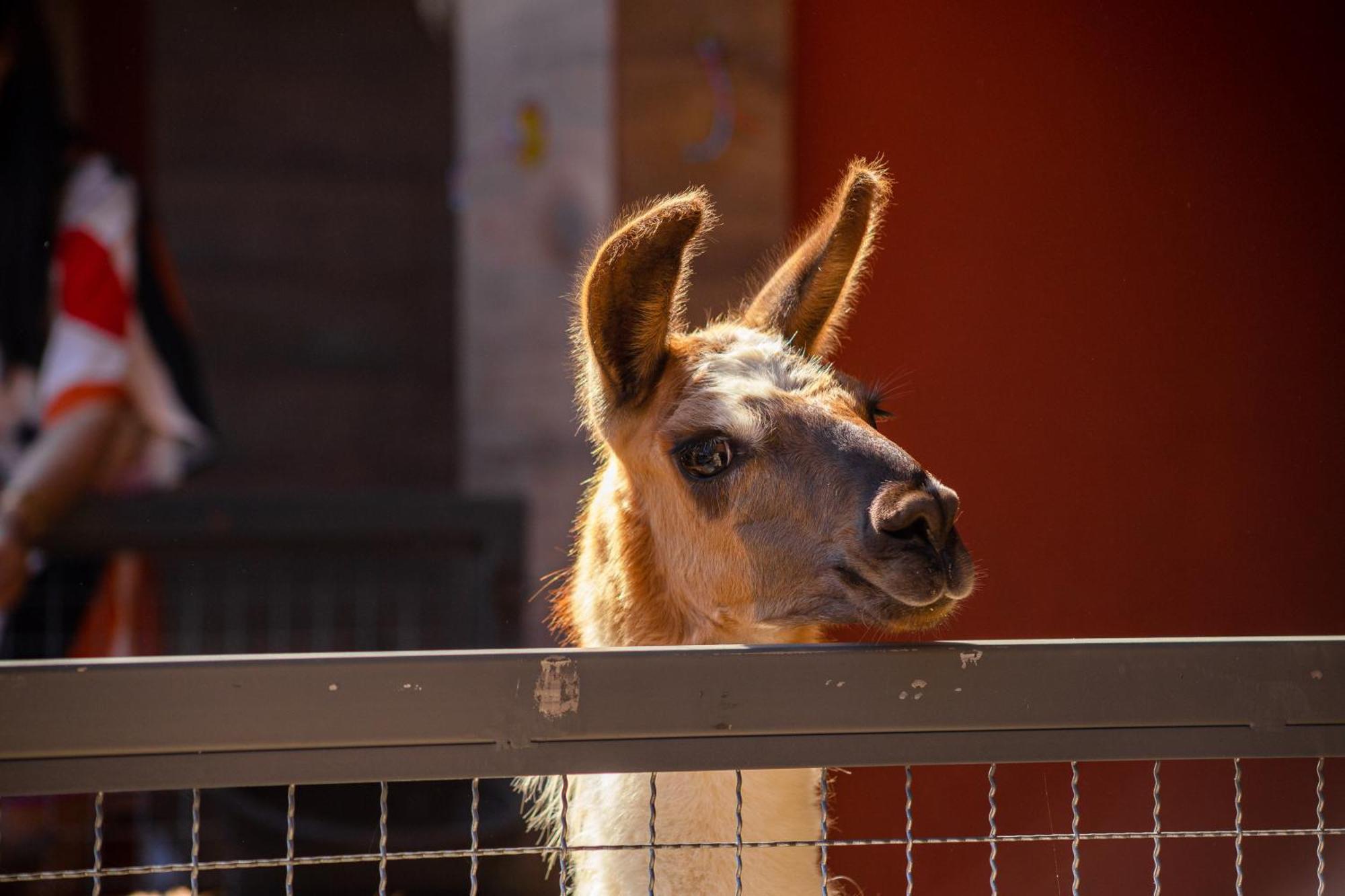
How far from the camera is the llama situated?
1.95 m

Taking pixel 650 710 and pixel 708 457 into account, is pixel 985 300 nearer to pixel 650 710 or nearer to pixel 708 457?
pixel 708 457

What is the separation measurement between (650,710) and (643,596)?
35.5 inches

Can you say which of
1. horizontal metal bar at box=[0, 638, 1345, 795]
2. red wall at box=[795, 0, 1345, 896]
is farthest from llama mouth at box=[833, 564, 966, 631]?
red wall at box=[795, 0, 1345, 896]

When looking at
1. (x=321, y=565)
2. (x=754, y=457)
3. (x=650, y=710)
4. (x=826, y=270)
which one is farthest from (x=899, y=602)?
(x=321, y=565)

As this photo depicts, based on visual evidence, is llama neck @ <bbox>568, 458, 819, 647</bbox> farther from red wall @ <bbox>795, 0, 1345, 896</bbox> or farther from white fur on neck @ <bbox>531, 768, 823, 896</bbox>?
red wall @ <bbox>795, 0, 1345, 896</bbox>

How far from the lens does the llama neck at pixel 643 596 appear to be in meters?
2.20

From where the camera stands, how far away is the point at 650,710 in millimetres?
1398

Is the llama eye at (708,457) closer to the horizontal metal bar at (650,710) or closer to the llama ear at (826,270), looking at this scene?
the llama ear at (826,270)

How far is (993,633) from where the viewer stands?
345 centimetres

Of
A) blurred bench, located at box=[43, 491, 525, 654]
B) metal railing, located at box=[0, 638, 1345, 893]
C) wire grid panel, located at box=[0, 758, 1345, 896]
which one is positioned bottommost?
wire grid panel, located at box=[0, 758, 1345, 896]

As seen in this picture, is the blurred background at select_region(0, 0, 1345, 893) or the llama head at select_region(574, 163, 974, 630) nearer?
the llama head at select_region(574, 163, 974, 630)

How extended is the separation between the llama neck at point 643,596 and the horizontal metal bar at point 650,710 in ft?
2.29

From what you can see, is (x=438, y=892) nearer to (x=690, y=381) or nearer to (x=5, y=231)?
A: (x=690, y=381)

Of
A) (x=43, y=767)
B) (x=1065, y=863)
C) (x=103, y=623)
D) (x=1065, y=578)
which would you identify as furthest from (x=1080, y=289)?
(x=103, y=623)
